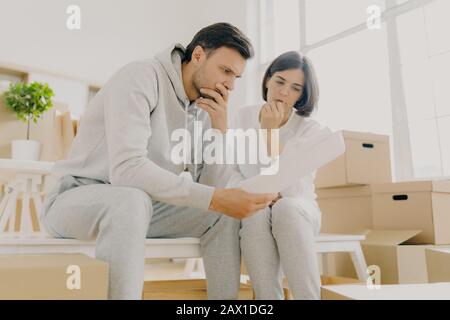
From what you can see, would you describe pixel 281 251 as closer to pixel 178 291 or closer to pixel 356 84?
pixel 178 291

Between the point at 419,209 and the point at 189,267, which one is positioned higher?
the point at 419,209

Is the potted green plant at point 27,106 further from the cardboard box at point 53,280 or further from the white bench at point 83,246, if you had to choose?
the cardboard box at point 53,280

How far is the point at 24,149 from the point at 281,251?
1479 mm

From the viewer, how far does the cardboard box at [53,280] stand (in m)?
0.66

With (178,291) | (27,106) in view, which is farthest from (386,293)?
(27,106)

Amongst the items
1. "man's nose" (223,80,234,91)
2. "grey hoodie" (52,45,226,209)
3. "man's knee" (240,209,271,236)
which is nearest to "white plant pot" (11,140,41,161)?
"grey hoodie" (52,45,226,209)

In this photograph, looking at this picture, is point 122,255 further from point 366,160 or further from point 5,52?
point 5,52

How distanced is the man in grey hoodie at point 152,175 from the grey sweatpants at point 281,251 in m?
0.06

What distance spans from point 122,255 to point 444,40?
6.48 feet

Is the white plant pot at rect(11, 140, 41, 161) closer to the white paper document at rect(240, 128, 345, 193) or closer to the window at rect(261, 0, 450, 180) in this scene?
the white paper document at rect(240, 128, 345, 193)

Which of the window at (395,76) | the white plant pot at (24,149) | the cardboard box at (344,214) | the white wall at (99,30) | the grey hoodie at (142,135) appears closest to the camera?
the grey hoodie at (142,135)

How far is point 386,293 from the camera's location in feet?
2.04

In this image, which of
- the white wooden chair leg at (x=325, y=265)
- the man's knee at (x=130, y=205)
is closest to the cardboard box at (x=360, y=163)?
the white wooden chair leg at (x=325, y=265)

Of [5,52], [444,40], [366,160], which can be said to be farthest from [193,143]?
[5,52]
